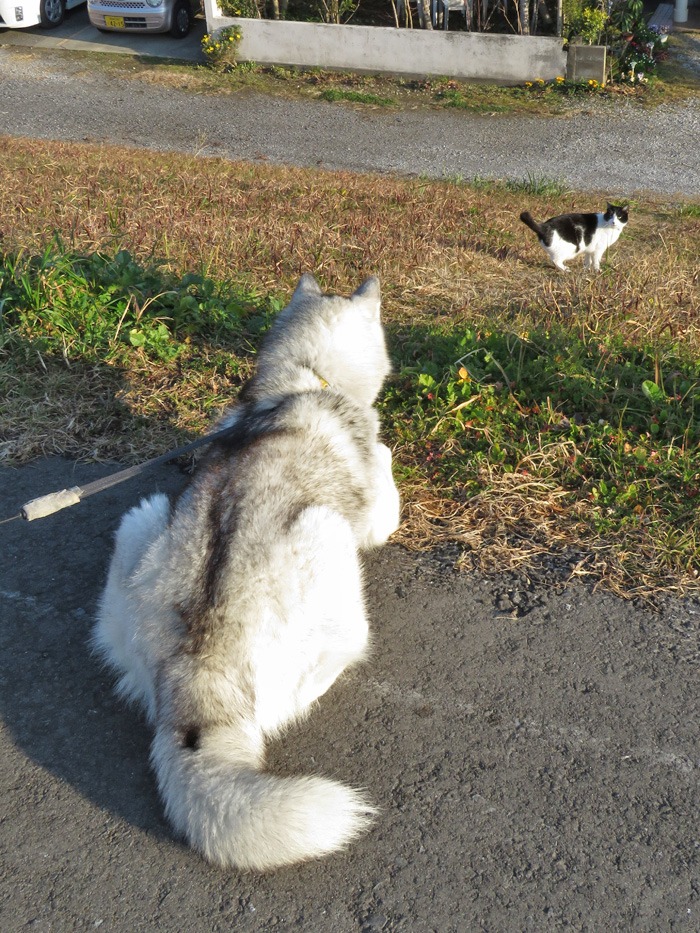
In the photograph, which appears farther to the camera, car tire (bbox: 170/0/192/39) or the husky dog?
car tire (bbox: 170/0/192/39)

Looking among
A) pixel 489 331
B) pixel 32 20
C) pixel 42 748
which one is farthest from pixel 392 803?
pixel 32 20

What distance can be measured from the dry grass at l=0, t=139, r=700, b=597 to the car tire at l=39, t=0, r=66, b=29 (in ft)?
36.3

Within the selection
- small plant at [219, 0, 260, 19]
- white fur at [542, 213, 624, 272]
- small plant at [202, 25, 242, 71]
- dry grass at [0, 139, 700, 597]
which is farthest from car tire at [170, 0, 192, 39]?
white fur at [542, 213, 624, 272]

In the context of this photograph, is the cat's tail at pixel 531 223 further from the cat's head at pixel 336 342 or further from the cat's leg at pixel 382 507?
the cat's leg at pixel 382 507

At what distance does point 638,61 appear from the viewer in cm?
1758

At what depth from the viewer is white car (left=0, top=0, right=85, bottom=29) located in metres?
20.1

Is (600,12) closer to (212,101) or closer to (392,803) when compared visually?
(212,101)

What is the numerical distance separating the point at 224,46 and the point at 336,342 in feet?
55.5

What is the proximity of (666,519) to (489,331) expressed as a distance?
6.16 feet

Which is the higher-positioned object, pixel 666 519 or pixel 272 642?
pixel 272 642

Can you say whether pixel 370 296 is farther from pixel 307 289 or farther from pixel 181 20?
pixel 181 20

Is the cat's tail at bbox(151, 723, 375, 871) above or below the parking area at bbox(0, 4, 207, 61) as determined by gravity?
below

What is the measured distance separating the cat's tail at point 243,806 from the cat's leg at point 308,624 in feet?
0.88

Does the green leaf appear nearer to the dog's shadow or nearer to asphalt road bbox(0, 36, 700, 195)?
the dog's shadow
